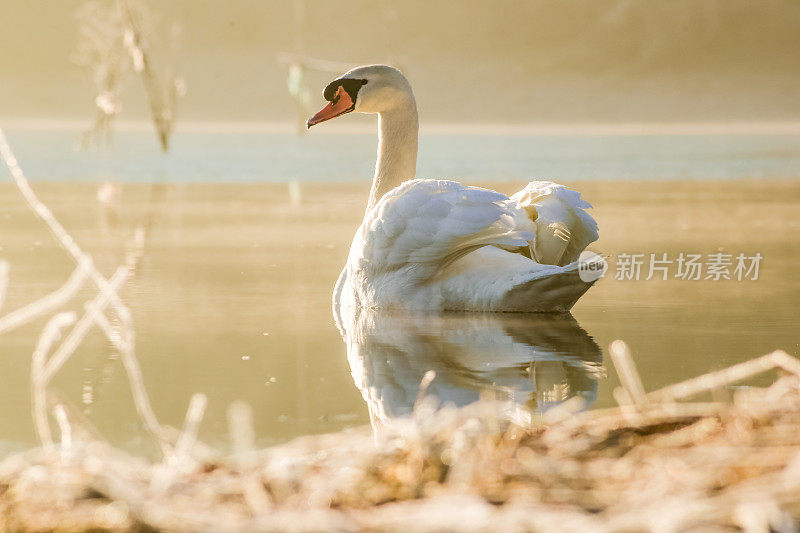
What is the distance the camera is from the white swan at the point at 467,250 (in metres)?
5.62

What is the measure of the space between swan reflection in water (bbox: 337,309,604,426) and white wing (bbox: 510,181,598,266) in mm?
314

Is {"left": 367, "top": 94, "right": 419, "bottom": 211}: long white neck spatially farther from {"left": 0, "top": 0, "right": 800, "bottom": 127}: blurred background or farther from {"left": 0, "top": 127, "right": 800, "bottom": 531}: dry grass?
{"left": 0, "top": 0, "right": 800, "bottom": 127}: blurred background

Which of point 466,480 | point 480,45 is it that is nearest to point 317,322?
point 466,480

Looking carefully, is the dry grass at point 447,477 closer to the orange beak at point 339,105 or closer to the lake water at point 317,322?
the lake water at point 317,322

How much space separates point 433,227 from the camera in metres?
5.64

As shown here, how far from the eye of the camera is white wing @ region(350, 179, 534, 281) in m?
5.62

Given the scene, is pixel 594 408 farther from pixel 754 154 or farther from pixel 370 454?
pixel 754 154

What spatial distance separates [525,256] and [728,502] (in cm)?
397

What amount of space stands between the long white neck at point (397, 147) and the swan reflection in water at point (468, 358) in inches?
56.2

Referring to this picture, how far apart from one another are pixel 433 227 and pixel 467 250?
11.3 inches

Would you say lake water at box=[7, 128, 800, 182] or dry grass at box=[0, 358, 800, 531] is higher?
lake water at box=[7, 128, 800, 182]

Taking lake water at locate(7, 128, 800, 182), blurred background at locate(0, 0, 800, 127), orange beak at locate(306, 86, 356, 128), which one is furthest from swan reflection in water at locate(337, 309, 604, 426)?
blurred background at locate(0, 0, 800, 127)

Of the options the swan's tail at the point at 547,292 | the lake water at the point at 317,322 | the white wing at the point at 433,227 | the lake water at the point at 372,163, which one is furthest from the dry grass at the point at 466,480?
the lake water at the point at 372,163

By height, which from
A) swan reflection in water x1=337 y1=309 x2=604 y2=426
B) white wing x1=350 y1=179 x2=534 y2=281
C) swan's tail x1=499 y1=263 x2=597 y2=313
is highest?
white wing x1=350 y1=179 x2=534 y2=281
